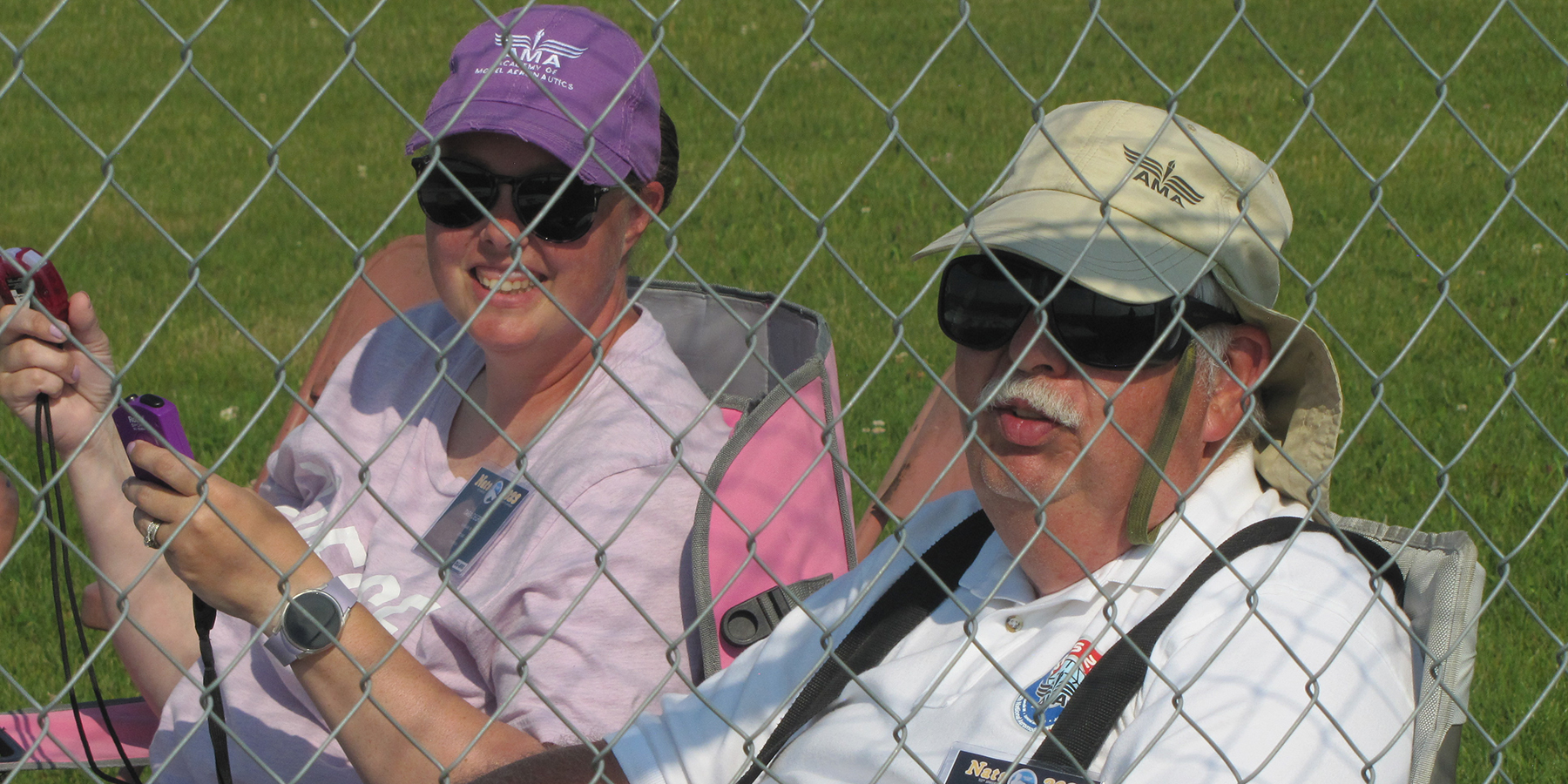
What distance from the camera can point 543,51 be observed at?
7.34 feet

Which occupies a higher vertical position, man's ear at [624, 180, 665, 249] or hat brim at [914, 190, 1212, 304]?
hat brim at [914, 190, 1212, 304]

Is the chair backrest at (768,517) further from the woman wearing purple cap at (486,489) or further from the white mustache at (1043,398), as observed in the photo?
the white mustache at (1043,398)

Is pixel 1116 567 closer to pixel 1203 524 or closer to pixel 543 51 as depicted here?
pixel 1203 524

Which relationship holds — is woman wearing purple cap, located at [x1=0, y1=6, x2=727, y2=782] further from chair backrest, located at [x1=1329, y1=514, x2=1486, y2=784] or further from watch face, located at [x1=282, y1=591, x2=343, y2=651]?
chair backrest, located at [x1=1329, y1=514, x2=1486, y2=784]

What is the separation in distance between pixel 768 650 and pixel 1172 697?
2.10 feet

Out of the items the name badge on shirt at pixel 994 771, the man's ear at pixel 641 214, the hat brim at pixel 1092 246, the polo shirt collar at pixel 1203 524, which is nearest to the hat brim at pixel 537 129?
the man's ear at pixel 641 214

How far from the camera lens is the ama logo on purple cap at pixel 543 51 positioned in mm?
2225

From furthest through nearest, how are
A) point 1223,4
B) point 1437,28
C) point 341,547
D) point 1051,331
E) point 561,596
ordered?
point 1223,4 < point 1437,28 < point 341,547 < point 561,596 < point 1051,331

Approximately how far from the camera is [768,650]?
2055 millimetres

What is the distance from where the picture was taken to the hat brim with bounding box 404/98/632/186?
2.18m

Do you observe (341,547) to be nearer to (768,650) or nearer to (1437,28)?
(768,650)

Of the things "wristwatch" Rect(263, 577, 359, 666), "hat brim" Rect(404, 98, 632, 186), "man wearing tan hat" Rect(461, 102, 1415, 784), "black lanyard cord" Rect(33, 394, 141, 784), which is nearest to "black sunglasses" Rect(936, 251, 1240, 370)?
"man wearing tan hat" Rect(461, 102, 1415, 784)

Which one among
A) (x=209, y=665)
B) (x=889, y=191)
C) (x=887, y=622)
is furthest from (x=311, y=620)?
(x=889, y=191)

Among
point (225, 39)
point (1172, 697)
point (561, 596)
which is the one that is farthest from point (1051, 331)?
point (225, 39)
